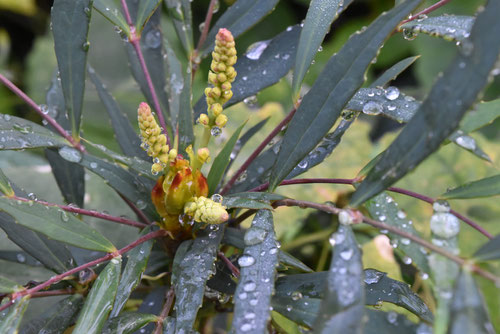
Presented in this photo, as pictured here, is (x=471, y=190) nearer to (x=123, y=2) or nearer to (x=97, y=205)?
(x=123, y=2)

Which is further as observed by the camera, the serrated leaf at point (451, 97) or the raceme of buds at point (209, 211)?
the raceme of buds at point (209, 211)

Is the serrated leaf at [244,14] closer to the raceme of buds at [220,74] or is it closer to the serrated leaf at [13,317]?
the raceme of buds at [220,74]

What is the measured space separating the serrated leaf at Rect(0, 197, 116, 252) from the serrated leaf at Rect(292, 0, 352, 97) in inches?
10.2

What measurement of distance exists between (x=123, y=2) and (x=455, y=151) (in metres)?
0.83

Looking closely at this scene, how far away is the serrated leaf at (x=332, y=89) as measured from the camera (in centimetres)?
39

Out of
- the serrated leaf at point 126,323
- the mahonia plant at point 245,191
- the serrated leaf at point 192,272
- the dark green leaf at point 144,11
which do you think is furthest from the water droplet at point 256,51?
the serrated leaf at point 126,323

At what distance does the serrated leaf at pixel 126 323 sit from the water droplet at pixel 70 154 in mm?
172

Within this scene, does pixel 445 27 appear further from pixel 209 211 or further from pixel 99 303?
pixel 99 303

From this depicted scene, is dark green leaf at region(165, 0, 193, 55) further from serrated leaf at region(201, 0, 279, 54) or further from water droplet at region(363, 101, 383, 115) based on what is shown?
water droplet at region(363, 101, 383, 115)

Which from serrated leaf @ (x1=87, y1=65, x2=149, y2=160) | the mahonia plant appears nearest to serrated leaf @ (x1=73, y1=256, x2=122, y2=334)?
the mahonia plant

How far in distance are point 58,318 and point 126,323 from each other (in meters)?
0.11

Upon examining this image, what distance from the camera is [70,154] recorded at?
52 centimetres

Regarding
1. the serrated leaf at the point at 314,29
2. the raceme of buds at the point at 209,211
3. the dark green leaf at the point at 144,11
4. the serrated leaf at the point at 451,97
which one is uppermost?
the dark green leaf at the point at 144,11

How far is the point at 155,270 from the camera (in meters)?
0.60
